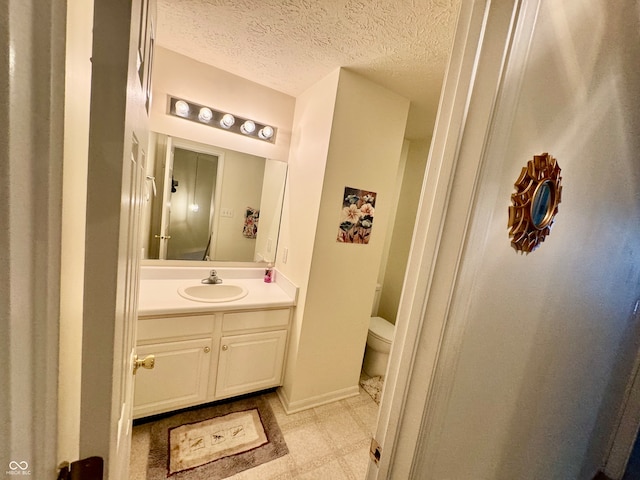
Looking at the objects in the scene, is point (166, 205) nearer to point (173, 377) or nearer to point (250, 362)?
point (173, 377)

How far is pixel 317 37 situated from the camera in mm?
1340

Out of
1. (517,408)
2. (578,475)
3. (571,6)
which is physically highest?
(571,6)

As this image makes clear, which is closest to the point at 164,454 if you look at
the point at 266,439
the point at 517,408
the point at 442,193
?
the point at 266,439

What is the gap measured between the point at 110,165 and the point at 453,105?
0.69 metres

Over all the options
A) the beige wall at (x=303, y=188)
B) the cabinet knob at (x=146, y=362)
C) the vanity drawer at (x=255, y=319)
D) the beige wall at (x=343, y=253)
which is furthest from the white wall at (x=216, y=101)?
the cabinet knob at (x=146, y=362)

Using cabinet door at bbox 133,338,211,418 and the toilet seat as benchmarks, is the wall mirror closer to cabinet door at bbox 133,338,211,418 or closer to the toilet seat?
cabinet door at bbox 133,338,211,418

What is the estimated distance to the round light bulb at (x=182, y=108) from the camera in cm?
176

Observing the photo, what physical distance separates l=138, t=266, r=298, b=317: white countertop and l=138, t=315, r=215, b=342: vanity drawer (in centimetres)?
5

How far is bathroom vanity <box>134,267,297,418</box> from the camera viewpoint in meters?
1.49

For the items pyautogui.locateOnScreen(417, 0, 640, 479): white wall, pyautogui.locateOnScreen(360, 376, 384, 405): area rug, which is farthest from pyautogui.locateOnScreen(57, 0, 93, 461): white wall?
pyautogui.locateOnScreen(360, 376, 384, 405): area rug

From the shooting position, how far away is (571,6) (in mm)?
645

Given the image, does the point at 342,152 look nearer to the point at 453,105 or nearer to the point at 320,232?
the point at 320,232

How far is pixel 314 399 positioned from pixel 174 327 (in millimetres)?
1174

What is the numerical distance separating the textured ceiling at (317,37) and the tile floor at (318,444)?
2.38 metres
